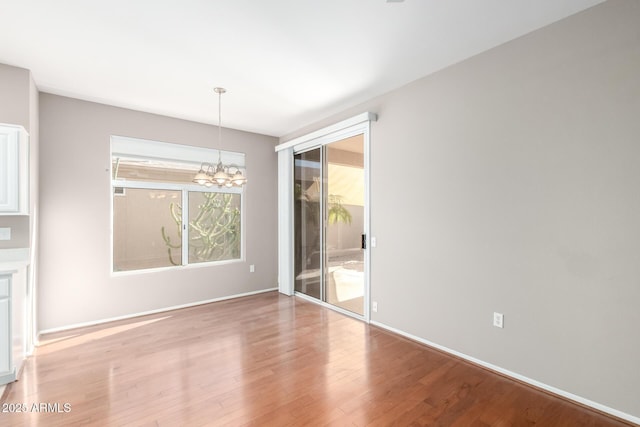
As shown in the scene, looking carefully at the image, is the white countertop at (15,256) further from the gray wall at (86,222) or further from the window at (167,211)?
the window at (167,211)

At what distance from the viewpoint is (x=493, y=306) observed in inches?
105

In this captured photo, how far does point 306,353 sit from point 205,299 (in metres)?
2.38

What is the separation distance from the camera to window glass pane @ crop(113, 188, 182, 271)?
410 centimetres

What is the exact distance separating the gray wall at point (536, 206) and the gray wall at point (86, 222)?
10.8 ft

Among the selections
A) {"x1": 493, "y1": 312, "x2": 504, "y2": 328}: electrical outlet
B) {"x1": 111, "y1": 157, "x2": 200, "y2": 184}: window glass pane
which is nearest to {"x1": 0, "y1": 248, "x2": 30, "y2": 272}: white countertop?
{"x1": 111, "y1": 157, "x2": 200, "y2": 184}: window glass pane

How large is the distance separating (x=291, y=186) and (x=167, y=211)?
76.7 inches

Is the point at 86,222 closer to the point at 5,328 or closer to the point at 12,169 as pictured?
the point at 12,169

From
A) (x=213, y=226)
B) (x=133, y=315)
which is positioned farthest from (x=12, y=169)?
(x=213, y=226)

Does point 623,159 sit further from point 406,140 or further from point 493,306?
point 406,140

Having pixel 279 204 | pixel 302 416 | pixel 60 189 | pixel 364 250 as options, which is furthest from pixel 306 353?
pixel 60 189

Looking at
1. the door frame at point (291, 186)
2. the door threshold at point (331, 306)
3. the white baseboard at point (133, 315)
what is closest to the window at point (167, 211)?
the white baseboard at point (133, 315)

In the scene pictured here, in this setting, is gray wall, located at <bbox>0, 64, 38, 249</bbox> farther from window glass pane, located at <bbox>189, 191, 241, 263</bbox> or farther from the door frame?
the door frame

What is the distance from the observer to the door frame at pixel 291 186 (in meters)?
3.82

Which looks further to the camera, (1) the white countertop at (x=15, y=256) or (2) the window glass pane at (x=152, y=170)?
(2) the window glass pane at (x=152, y=170)
